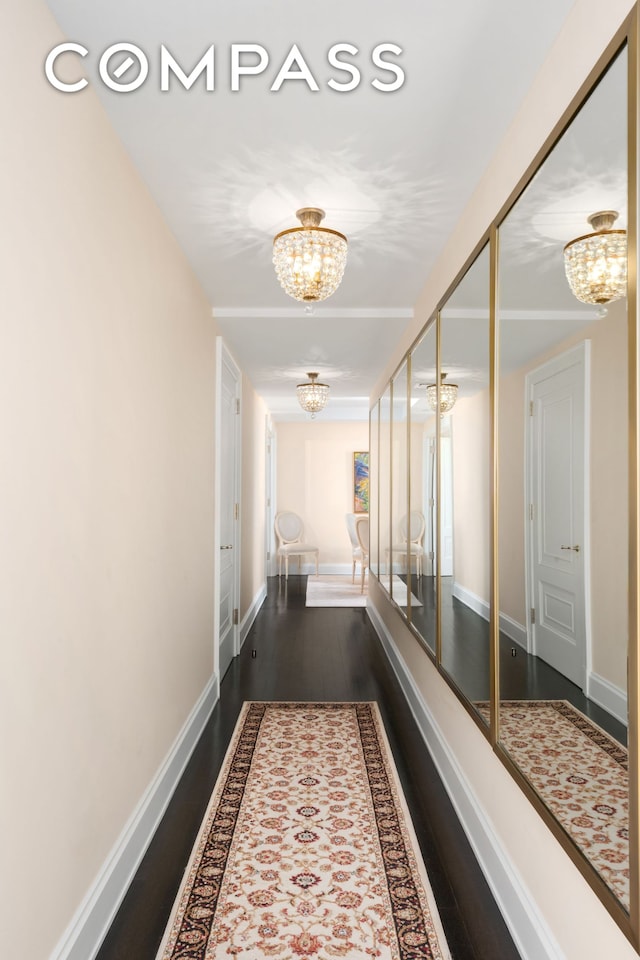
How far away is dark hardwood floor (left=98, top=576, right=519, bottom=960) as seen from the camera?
1877 mm

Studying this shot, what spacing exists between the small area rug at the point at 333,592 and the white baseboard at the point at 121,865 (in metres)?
4.68

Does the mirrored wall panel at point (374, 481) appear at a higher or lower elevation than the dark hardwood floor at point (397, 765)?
higher

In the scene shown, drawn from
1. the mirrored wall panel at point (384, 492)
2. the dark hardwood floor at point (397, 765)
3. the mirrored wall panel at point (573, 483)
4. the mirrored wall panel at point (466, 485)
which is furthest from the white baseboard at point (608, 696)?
the mirrored wall panel at point (384, 492)

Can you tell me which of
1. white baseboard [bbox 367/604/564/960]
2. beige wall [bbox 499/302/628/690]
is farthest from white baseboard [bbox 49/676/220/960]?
beige wall [bbox 499/302/628/690]

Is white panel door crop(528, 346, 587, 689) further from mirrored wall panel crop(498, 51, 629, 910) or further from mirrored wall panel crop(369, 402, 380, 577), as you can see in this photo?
mirrored wall panel crop(369, 402, 380, 577)

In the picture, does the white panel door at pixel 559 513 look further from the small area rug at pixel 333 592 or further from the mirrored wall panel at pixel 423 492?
the small area rug at pixel 333 592

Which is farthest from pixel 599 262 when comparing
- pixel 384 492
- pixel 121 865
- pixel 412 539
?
pixel 384 492

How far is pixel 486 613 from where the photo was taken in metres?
2.26

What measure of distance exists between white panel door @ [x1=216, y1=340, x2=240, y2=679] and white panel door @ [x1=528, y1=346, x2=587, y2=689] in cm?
270

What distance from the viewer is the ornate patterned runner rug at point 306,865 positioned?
1836 mm

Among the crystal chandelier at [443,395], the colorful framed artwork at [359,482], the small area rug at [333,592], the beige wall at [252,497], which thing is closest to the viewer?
the crystal chandelier at [443,395]

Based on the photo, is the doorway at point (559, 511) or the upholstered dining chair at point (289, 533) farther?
the upholstered dining chair at point (289, 533)

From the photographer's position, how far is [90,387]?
1.83 meters

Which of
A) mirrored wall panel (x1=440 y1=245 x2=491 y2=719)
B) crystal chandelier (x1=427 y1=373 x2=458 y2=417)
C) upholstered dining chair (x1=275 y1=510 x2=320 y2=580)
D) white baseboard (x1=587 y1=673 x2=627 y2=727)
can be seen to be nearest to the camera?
white baseboard (x1=587 y1=673 x2=627 y2=727)
